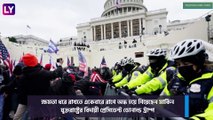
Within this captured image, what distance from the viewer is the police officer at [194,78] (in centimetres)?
216

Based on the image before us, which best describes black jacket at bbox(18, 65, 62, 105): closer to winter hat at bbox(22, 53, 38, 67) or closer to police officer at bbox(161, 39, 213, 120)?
winter hat at bbox(22, 53, 38, 67)

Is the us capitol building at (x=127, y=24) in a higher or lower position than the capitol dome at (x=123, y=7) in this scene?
lower

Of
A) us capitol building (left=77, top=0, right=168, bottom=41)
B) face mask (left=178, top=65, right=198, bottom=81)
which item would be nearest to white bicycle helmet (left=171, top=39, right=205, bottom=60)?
face mask (left=178, top=65, right=198, bottom=81)

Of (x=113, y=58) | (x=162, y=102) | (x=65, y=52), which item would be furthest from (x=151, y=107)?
(x=65, y=52)

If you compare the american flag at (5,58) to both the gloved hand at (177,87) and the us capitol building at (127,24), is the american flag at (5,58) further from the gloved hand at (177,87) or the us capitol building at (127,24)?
the us capitol building at (127,24)

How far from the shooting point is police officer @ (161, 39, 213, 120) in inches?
85.2

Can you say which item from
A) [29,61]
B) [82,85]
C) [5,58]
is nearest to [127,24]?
[5,58]

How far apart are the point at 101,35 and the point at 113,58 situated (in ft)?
145

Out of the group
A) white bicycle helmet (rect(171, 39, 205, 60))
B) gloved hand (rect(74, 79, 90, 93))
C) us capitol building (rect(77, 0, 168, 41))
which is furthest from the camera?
us capitol building (rect(77, 0, 168, 41))

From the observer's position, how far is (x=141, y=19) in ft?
272

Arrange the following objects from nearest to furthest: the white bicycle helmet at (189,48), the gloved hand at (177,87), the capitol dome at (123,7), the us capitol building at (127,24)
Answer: the white bicycle helmet at (189,48) → the gloved hand at (177,87) → the us capitol building at (127,24) → the capitol dome at (123,7)

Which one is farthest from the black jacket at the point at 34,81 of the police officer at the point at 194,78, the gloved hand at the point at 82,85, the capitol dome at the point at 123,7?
the capitol dome at the point at 123,7

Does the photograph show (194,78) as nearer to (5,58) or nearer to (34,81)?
(34,81)

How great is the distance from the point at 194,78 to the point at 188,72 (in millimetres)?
78
